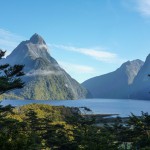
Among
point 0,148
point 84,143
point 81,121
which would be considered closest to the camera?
point 0,148

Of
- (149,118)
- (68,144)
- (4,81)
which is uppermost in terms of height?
(4,81)

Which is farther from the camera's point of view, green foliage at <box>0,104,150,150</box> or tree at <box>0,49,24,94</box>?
tree at <box>0,49,24,94</box>

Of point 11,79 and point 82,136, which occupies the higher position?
point 11,79

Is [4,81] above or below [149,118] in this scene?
above

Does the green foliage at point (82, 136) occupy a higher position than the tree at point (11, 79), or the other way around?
the tree at point (11, 79)

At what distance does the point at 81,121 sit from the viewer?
4162cm

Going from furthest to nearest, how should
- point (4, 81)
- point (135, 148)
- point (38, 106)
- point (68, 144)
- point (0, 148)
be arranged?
point (38, 106), point (68, 144), point (135, 148), point (4, 81), point (0, 148)

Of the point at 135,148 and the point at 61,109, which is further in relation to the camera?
the point at 61,109

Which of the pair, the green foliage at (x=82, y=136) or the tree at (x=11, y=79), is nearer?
the green foliage at (x=82, y=136)

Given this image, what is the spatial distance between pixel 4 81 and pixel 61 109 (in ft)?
434

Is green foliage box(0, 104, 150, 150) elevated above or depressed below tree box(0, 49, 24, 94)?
below

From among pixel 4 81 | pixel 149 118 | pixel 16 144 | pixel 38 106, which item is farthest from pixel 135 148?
pixel 38 106

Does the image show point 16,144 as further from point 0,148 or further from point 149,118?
point 149,118

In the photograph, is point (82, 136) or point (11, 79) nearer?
point (11, 79)
